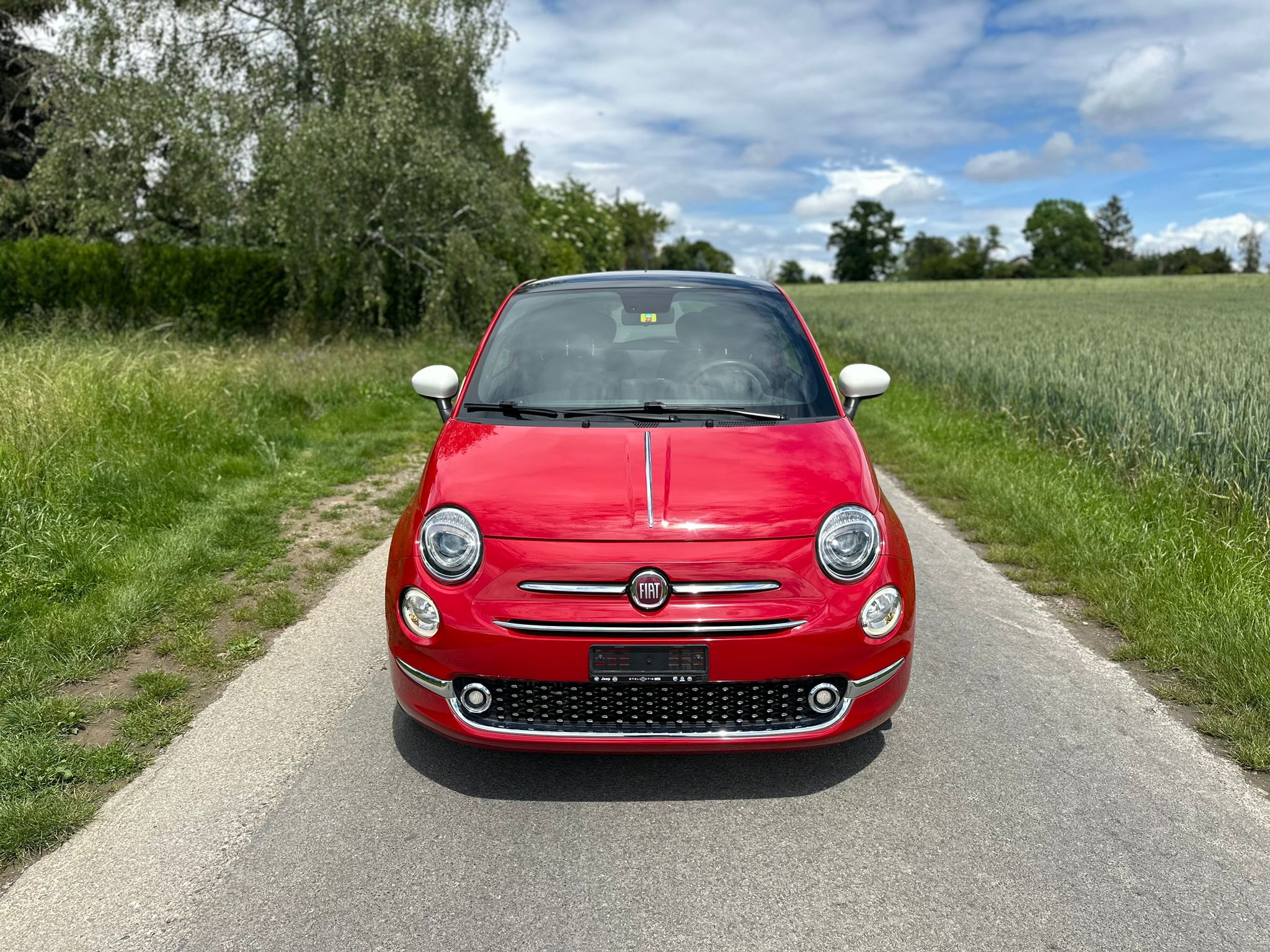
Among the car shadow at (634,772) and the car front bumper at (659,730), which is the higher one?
the car front bumper at (659,730)

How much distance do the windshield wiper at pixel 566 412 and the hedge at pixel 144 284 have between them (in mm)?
17346

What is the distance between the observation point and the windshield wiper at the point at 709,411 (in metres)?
3.85

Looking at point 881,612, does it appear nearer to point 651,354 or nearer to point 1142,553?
point 651,354

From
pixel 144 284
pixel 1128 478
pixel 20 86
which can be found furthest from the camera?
pixel 20 86

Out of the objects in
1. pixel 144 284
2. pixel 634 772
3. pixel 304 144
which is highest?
pixel 304 144

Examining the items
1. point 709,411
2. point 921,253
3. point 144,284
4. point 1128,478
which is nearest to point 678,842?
point 709,411

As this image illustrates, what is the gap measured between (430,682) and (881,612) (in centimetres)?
147

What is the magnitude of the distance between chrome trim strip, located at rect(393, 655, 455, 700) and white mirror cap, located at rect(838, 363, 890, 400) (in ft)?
7.38

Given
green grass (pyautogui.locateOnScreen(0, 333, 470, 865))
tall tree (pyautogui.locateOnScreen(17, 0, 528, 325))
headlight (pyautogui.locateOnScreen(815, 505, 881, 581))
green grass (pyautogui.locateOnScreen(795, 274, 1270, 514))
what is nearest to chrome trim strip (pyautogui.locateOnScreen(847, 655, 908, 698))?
headlight (pyautogui.locateOnScreen(815, 505, 881, 581))

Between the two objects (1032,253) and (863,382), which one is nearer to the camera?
(863,382)

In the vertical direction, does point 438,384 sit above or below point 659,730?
above

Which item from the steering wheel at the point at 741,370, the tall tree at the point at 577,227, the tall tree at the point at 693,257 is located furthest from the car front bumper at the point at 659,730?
the tall tree at the point at 693,257

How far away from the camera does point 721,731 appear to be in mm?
3037

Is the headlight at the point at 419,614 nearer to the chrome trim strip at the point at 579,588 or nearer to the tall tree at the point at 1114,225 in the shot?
the chrome trim strip at the point at 579,588
